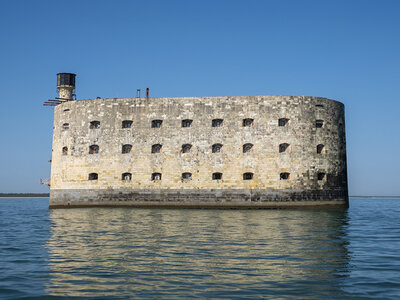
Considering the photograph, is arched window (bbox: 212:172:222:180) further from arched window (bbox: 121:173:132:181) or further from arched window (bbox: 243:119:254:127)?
arched window (bbox: 121:173:132:181)

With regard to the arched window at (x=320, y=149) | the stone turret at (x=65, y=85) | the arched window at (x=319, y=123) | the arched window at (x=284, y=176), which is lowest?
the arched window at (x=284, y=176)

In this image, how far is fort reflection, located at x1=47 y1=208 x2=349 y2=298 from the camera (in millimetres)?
7375

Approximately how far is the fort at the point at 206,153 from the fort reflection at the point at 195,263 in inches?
625

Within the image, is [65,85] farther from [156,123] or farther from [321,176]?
[321,176]

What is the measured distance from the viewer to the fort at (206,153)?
3123 centimetres

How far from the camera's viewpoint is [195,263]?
9461 millimetres

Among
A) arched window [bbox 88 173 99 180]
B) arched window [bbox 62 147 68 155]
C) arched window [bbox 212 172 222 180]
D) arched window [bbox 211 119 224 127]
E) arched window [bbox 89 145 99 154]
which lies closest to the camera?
arched window [bbox 212 172 222 180]

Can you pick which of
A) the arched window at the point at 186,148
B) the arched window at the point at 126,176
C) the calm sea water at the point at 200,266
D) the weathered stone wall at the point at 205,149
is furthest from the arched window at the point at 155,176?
the calm sea water at the point at 200,266

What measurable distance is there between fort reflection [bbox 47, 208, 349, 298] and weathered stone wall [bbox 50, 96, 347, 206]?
629 inches

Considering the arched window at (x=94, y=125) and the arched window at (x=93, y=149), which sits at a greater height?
the arched window at (x=94, y=125)

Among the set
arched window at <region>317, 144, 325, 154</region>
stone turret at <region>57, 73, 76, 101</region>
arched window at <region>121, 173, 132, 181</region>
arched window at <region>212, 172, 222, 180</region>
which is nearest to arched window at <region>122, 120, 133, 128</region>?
arched window at <region>121, 173, 132, 181</region>

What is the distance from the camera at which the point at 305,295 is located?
22.7ft

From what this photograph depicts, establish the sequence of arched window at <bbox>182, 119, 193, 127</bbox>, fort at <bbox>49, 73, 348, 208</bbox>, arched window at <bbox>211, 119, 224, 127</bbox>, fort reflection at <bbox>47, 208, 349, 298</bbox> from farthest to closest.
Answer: arched window at <bbox>182, 119, 193, 127</bbox>, arched window at <bbox>211, 119, 224, 127</bbox>, fort at <bbox>49, 73, 348, 208</bbox>, fort reflection at <bbox>47, 208, 349, 298</bbox>

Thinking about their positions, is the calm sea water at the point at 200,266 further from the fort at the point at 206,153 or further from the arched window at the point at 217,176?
the arched window at the point at 217,176
